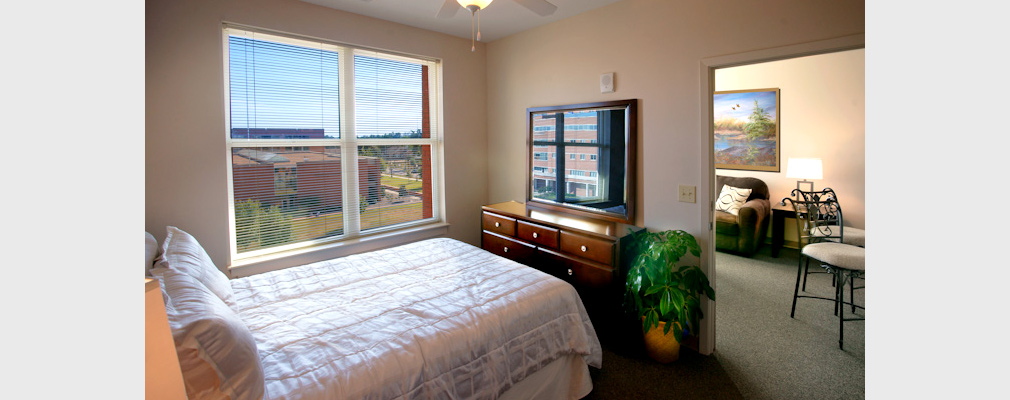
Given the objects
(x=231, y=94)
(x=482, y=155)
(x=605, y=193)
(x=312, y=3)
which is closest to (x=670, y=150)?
(x=605, y=193)

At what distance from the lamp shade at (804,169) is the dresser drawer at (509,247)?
3.41 meters

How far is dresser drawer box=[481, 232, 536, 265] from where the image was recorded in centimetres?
336

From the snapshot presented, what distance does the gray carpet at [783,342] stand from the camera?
246 centimetres

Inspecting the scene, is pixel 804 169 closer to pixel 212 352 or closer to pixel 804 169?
pixel 804 169

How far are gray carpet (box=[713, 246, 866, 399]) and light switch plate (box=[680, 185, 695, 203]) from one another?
1.00m

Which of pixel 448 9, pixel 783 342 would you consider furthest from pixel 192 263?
pixel 783 342

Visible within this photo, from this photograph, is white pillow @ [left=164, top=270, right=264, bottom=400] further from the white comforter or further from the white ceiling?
the white ceiling

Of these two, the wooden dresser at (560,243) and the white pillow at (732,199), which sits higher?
the white pillow at (732,199)

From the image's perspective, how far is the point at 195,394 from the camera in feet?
4.28

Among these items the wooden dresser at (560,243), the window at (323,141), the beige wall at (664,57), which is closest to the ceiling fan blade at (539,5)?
the beige wall at (664,57)

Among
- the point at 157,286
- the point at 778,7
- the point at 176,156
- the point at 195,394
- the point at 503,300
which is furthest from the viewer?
the point at 176,156

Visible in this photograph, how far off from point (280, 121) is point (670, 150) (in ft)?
8.80

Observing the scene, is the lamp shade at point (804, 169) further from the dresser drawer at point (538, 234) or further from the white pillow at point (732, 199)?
the dresser drawer at point (538, 234)

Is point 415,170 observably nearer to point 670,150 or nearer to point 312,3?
point 312,3
